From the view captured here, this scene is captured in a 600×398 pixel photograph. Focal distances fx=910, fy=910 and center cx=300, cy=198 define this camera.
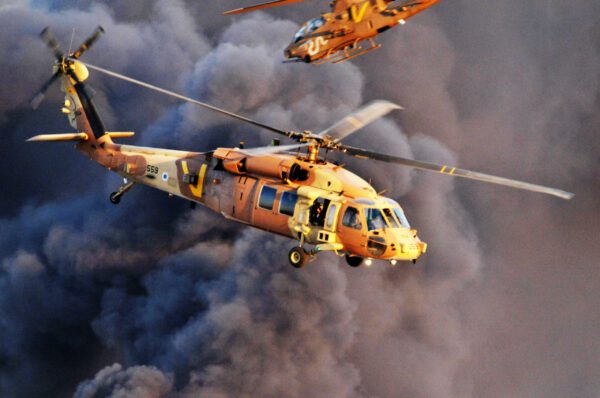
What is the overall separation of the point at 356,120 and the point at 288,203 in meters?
5.15

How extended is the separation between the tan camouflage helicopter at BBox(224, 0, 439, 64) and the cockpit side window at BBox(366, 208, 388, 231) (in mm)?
7132

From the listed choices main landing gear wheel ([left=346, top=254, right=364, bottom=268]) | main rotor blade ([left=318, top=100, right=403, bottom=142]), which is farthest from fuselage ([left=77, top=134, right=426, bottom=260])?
main rotor blade ([left=318, top=100, right=403, bottom=142])

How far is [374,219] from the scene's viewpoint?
41875 mm

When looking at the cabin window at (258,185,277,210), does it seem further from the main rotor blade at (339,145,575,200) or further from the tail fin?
the tail fin

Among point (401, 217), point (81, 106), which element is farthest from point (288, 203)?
point (81, 106)

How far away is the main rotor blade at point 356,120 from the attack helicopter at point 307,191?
48mm

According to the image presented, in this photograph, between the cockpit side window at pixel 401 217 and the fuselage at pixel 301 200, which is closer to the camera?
the fuselage at pixel 301 200

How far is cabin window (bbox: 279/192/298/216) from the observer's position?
43.5 metres

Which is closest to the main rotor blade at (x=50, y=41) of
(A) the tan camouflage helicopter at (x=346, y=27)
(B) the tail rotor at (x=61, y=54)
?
(B) the tail rotor at (x=61, y=54)

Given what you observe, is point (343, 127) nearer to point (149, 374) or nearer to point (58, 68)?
point (58, 68)

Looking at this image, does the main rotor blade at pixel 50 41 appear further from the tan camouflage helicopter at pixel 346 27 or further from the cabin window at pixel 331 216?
the cabin window at pixel 331 216

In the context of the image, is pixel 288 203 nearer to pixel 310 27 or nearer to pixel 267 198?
pixel 267 198

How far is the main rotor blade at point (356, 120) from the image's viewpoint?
4347cm

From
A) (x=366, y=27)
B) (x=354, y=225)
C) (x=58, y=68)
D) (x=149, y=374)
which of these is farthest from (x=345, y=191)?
(x=149, y=374)
